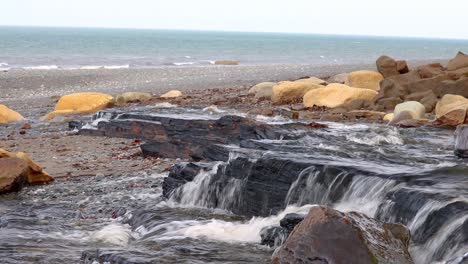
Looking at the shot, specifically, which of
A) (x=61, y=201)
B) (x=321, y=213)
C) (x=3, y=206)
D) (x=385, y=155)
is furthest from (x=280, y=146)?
(x=321, y=213)

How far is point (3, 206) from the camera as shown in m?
9.48

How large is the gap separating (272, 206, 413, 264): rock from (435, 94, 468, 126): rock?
8642 millimetres

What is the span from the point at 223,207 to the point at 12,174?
322 centimetres

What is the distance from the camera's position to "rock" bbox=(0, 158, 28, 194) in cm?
1009

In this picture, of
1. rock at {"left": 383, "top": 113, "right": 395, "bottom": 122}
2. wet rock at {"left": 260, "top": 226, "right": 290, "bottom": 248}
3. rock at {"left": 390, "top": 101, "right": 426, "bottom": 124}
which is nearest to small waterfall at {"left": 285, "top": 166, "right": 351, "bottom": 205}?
wet rock at {"left": 260, "top": 226, "right": 290, "bottom": 248}

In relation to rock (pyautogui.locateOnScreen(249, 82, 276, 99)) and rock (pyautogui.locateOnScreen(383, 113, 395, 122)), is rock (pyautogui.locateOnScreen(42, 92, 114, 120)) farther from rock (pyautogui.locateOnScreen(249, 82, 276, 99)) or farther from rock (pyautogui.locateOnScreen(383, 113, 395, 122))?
rock (pyautogui.locateOnScreen(383, 113, 395, 122))

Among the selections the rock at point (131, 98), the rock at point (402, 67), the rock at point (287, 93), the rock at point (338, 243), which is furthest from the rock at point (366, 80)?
the rock at point (338, 243)

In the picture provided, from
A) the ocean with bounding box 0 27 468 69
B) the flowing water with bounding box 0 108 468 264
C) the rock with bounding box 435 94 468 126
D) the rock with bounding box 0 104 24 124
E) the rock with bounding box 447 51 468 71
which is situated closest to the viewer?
the flowing water with bounding box 0 108 468 264

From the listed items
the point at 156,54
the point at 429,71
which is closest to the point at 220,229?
the point at 429,71

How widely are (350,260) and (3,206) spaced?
222 inches

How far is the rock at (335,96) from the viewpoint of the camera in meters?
17.7

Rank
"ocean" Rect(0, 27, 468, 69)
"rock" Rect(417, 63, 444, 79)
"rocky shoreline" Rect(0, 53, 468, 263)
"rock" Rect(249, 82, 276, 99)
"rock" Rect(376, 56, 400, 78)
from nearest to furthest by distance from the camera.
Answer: "rocky shoreline" Rect(0, 53, 468, 263)
"rock" Rect(417, 63, 444, 79)
"rock" Rect(249, 82, 276, 99)
"rock" Rect(376, 56, 400, 78)
"ocean" Rect(0, 27, 468, 69)

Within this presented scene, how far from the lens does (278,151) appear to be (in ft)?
31.6

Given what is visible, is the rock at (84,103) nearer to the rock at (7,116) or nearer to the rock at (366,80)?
the rock at (7,116)
